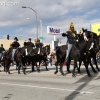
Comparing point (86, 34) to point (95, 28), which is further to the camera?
point (95, 28)

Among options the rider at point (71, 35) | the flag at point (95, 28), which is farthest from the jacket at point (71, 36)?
the flag at point (95, 28)

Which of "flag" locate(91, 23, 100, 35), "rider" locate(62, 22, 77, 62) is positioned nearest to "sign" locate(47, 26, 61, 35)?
"flag" locate(91, 23, 100, 35)

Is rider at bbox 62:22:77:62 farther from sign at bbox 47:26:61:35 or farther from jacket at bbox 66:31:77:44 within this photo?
sign at bbox 47:26:61:35

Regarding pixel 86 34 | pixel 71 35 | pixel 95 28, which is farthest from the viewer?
pixel 95 28

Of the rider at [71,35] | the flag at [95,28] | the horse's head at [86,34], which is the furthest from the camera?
the flag at [95,28]

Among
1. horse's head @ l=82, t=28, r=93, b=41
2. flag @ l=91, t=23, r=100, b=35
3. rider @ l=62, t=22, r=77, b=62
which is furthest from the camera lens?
flag @ l=91, t=23, r=100, b=35

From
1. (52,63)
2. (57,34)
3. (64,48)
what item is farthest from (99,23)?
(64,48)

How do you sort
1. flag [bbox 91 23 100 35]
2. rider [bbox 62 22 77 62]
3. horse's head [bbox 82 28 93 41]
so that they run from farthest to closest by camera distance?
flag [bbox 91 23 100 35] → rider [bbox 62 22 77 62] → horse's head [bbox 82 28 93 41]

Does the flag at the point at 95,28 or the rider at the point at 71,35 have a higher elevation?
the flag at the point at 95,28

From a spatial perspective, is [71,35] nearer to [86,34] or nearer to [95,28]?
[86,34]

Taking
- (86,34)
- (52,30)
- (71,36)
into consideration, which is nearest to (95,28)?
(52,30)

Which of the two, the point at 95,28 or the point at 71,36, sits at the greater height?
the point at 95,28

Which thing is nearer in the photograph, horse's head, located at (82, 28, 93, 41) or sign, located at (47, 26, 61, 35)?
horse's head, located at (82, 28, 93, 41)

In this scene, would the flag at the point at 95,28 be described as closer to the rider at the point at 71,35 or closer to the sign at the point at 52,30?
the sign at the point at 52,30
